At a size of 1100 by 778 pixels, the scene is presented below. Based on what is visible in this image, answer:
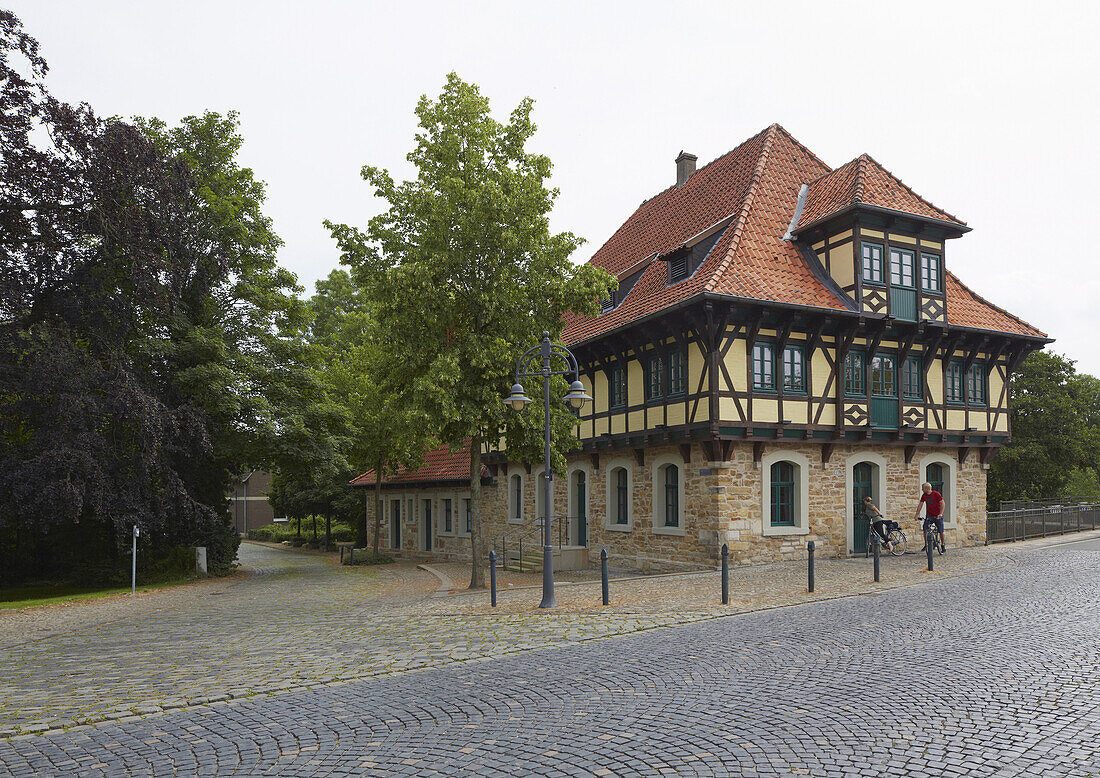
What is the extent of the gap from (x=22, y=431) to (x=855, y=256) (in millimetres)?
21499

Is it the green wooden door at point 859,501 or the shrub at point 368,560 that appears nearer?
the green wooden door at point 859,501

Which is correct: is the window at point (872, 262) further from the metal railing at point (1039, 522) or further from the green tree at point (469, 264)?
the metal railing at point (1039, 522)

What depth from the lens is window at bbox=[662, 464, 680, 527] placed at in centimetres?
2106

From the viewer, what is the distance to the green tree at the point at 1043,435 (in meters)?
36.8

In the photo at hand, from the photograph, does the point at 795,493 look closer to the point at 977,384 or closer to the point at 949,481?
the point at 949,481

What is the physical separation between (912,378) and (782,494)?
518 cm

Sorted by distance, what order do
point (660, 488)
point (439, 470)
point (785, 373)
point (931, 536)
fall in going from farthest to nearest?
1. point (439, 470)
2. point (660, 488)
3. point (785, 373)
4. point (931, 536)

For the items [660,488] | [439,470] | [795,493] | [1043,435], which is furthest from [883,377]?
Answer: [1043,435]

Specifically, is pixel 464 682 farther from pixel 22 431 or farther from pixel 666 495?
pixel 22 431

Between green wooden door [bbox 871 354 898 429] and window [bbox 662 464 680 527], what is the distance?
16.9 feet

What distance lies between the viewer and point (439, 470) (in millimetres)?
33062

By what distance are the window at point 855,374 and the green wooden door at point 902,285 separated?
1377mm

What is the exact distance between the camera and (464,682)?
8.32 meters

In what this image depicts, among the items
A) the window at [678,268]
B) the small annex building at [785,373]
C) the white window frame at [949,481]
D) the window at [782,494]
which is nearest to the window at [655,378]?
the small annex building at [785,373]
